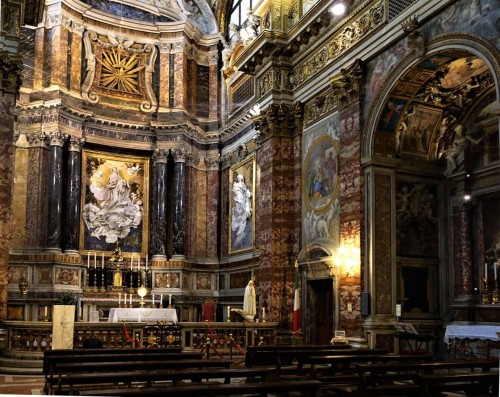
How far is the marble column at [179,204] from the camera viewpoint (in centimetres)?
2520

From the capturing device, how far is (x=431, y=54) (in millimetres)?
13484

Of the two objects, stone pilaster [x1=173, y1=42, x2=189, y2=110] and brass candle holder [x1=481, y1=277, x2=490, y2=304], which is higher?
stone pilaster [x1=173, y1=42, x2=189, y2=110]

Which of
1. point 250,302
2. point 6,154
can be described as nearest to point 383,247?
point 250,302

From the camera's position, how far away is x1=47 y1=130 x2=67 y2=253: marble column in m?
22.9

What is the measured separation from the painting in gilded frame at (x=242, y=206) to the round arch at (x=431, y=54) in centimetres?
863

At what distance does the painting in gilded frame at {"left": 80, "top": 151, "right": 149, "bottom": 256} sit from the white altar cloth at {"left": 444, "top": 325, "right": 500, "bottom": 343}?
1416 centimetres

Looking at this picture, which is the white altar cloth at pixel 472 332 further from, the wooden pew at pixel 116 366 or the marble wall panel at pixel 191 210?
the marble wall panel at pixel 191 210

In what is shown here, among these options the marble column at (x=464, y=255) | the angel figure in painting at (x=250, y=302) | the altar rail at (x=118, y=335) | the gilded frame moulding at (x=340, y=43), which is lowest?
the altar rail at (x=118, y=335)

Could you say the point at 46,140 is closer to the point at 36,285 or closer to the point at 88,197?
the point at 88,197

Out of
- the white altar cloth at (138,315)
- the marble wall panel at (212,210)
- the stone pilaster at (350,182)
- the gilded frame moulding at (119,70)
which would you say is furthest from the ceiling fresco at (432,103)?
the gilded frame moulding at (119,70)

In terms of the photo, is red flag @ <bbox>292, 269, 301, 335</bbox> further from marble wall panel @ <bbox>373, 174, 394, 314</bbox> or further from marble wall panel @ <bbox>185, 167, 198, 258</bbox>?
marble wall panel @ <bbox>185, 167, 198, 258</bbox>

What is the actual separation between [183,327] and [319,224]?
4.65 metres

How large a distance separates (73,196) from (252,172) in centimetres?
681

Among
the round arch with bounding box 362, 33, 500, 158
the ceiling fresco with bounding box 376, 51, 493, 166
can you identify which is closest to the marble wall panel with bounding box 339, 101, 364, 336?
the round arch with bounding box 362, 33, 500, 158
